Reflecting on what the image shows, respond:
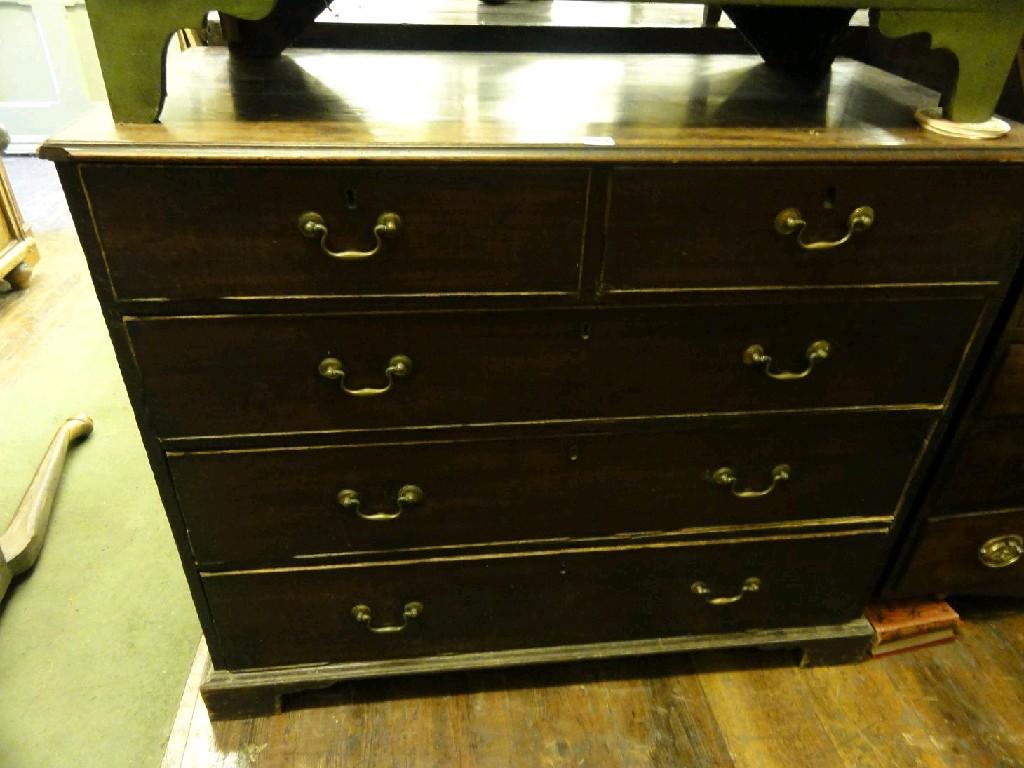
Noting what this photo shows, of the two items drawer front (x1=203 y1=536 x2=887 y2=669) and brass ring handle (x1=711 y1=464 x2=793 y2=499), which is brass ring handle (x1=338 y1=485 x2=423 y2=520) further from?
brass ring handle (x1=711 y1=464 x2=793 y2=499)

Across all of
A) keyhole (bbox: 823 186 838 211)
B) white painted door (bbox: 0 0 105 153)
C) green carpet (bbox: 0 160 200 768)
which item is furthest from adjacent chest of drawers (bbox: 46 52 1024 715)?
white painted door (bbox: 0 0 105 153)

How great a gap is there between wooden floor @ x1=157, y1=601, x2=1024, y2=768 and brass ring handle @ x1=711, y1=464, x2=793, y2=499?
414mm

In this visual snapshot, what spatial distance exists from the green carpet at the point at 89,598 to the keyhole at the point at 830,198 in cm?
122

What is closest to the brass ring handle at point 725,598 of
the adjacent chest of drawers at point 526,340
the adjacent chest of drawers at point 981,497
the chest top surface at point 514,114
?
the adjacent chest of drawers at point 526,340

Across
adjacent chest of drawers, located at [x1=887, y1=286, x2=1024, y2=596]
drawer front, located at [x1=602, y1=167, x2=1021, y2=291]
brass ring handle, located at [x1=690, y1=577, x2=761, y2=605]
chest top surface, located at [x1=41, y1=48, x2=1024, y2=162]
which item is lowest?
brass ring handle, located at [x1=690, y1=577, x2=761, y2=605]

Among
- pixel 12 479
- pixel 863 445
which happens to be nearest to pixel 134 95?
pixel 863 445

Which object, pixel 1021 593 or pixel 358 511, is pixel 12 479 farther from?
pixel 1021 593

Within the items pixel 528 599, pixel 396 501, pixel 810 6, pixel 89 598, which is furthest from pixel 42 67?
pixel 810 6

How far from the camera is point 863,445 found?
1.08 metres

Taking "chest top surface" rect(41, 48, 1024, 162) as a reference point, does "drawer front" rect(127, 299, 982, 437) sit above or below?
below

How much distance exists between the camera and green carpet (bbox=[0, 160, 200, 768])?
3.93 feet

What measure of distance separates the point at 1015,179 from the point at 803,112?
251 millimetres

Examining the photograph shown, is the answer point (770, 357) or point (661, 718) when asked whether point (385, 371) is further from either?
point (661, 718)

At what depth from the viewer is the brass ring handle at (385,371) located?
89cm
